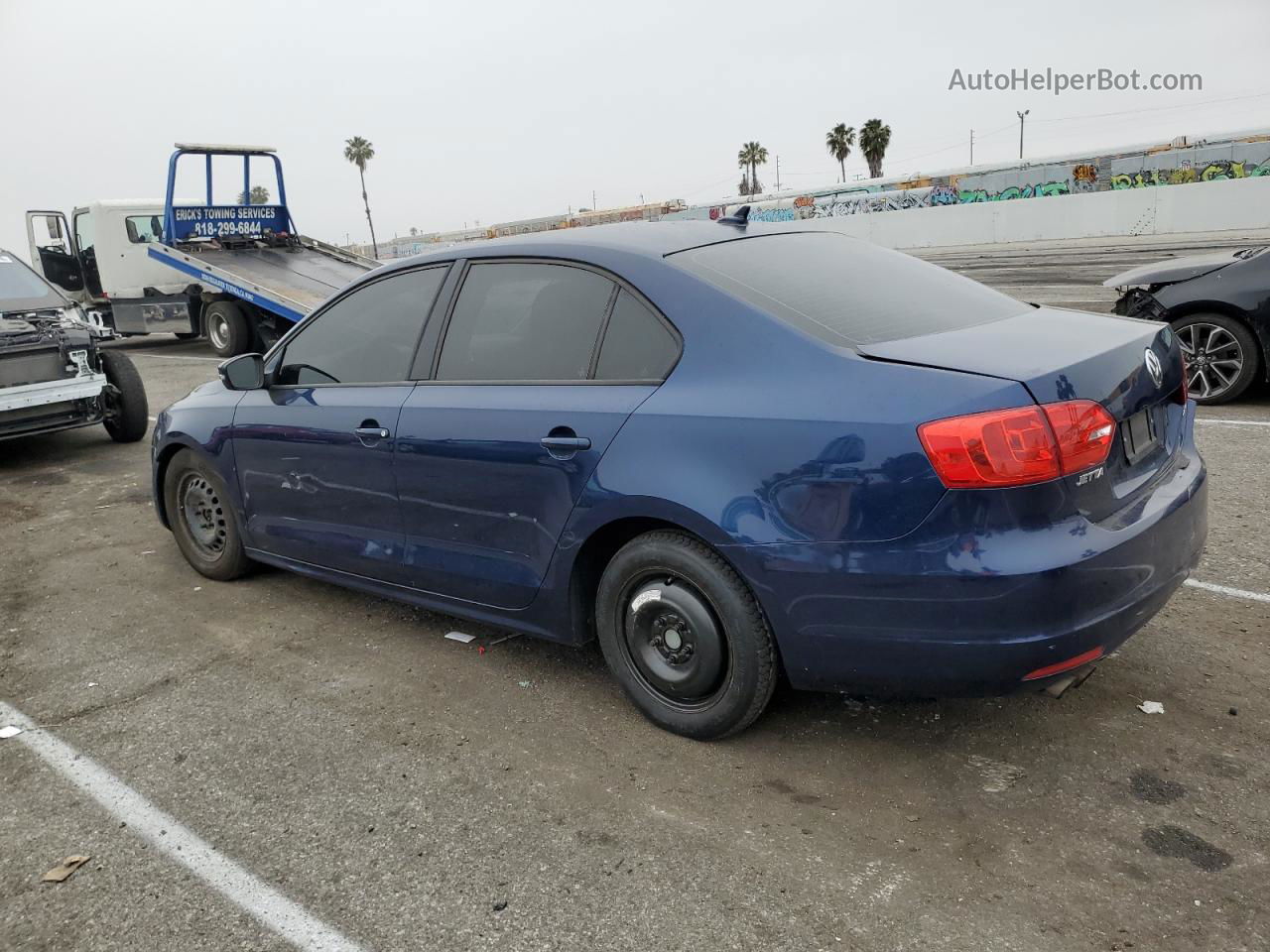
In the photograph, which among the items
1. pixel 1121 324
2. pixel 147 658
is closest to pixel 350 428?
pixel 147 658

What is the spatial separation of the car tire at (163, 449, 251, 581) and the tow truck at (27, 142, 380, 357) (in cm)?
762

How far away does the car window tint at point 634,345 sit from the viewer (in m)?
3.14

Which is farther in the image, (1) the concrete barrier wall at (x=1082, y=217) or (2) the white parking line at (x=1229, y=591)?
(1) the concrete barrier wall at (x=1082, y=217)

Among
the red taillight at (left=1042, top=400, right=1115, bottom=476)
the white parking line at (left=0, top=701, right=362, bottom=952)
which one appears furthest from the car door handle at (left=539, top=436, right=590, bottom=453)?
the white parking line at (left=0, top=701, right=362, bottom=952)

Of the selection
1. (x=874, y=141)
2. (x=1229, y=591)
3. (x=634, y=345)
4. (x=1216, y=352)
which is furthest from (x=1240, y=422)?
(x=874, y=141)

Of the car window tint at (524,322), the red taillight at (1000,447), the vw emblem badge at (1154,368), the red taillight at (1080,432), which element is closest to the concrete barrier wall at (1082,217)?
the car window tint at (524,322)

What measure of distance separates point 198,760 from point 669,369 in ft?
6.62

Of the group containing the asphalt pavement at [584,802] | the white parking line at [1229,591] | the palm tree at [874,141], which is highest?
the palm tree at [874,141]

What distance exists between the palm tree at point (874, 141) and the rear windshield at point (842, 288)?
69.1 m

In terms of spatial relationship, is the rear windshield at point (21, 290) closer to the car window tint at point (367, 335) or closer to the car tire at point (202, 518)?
the car tire at point (202, 518)

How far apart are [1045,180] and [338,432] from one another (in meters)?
37.0

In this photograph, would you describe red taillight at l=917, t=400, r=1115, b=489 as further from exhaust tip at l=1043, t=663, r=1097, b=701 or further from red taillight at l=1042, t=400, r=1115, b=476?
exhaust tip at l=1043, t=663, r=1097, b=701

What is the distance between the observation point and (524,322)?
3.57 metres

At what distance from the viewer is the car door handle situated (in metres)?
3.19
